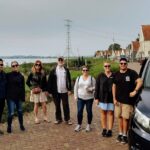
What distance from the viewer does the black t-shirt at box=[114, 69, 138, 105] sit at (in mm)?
9336

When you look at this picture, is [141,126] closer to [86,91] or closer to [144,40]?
[86,91]

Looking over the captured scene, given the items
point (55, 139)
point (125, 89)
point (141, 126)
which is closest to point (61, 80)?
point (55, 139)

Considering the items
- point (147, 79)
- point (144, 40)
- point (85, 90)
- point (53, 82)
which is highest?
point (144, 40)

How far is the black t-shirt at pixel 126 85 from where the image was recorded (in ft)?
30.6

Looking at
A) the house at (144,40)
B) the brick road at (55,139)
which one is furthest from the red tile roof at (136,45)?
the brick road at (55,139)

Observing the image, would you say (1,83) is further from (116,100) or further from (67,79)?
(116,100)

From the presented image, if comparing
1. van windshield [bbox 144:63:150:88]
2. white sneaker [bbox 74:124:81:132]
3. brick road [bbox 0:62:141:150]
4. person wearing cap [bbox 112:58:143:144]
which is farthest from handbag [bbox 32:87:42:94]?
van windshield [bbox 144:63:150:88]

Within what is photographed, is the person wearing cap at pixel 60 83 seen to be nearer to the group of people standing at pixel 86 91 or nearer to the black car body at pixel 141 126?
the group of people standing at pixel 86 91

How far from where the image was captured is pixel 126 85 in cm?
937

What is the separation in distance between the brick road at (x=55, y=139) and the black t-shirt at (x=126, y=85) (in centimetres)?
100

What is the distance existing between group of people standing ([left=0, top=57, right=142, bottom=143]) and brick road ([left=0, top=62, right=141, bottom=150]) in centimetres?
26

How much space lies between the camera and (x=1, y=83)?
448 inches

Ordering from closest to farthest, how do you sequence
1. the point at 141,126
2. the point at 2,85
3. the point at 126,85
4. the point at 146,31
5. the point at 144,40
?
the point at 141,126, the point at 126,85, the point at 2,85, the point at 144,40, the point at 146,31

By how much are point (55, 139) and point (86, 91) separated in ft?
4.89
